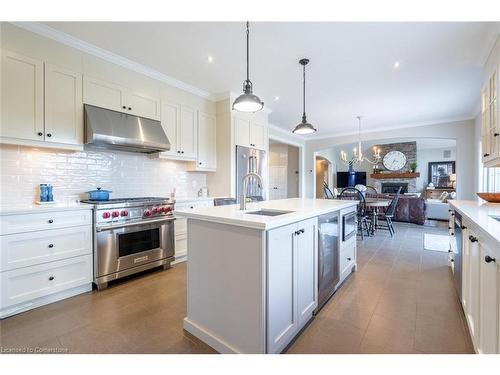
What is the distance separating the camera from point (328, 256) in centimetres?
220

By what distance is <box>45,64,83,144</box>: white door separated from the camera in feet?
7.71

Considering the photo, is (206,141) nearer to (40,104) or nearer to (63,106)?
(63,106)

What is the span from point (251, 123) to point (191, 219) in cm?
307

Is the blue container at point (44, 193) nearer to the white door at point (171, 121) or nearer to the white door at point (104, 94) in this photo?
the white door at point (104, 94)

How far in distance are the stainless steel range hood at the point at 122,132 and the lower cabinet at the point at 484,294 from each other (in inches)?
126

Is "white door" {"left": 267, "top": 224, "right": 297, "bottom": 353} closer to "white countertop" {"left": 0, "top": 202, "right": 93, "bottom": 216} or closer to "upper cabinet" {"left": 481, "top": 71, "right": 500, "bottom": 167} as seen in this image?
"white countertop" {"left": 0, "top": 202, "right": 93, "bottom": 216}

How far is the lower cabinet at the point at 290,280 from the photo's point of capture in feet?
4.56

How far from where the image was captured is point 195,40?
2479 mm

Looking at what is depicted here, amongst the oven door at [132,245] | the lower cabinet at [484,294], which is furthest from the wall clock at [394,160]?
the oven door at [132,245]

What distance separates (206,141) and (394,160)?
9.95 m

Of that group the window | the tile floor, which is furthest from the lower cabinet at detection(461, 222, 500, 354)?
the window

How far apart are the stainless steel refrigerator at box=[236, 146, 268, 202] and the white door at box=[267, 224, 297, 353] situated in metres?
2.51

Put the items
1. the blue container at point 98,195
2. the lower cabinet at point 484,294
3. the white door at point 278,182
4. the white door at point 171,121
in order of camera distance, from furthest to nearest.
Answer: the white door at point 278,182 → the white door at point 171,121 → the blue container at point 98,195 → the lower cabinet at point 484,294

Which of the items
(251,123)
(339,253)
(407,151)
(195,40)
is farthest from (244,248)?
(407,151)
